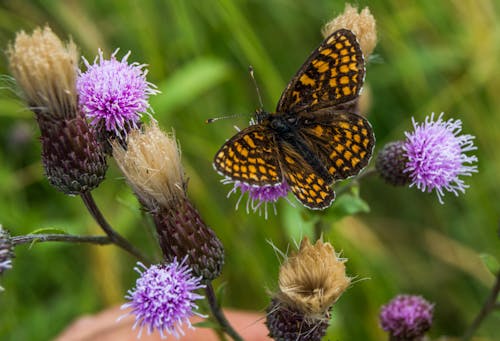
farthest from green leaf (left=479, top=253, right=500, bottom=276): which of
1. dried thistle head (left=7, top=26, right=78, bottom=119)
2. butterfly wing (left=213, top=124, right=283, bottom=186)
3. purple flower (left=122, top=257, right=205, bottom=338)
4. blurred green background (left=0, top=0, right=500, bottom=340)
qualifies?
dried thistle head (left=7, top=26, right=78, bottom=119)

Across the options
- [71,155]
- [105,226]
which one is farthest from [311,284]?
[71,155]

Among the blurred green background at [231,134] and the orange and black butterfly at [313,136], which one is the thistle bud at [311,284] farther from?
the blurred green background at [231,134]

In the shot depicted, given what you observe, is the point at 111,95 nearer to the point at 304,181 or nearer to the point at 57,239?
the point at 57,239

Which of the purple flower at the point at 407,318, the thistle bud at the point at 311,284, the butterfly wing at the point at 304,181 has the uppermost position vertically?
the butterfly wing at the point at 304,181

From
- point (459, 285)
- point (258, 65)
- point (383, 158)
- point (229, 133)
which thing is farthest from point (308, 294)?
point (459, 285)

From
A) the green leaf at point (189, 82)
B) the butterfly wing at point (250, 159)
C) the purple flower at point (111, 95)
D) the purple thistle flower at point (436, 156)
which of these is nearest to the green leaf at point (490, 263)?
the purple thistle flower at point (436, 156)
